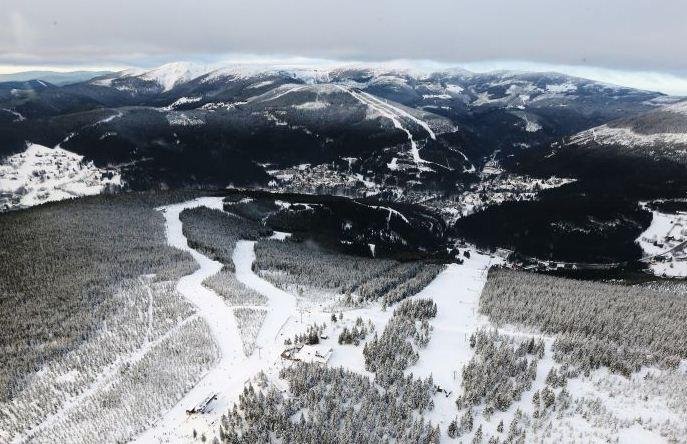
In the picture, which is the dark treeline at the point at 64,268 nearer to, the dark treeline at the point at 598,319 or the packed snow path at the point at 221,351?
the packed snow path at the point at 221,351

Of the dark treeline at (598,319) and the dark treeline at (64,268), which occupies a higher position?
the dark treeline at (598,319)

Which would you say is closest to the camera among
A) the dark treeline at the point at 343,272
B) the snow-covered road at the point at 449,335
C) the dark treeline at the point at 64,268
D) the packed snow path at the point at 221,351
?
the packed snow path at the point at 221,351

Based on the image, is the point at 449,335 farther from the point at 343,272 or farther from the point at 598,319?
the point at 343,272

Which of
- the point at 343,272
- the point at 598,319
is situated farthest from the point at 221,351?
the point at 598,319

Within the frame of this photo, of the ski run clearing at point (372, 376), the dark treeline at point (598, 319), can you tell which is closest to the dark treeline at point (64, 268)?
the ski run clearing at point (372, 376)

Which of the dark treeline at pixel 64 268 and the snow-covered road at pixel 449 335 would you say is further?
the dark treeline at pixel 64 268

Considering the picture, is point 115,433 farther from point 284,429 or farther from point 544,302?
point 544,302

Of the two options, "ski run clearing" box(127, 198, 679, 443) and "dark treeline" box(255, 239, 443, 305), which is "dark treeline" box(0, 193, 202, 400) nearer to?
"ski run clearing" box(127, 198, 679, 443)

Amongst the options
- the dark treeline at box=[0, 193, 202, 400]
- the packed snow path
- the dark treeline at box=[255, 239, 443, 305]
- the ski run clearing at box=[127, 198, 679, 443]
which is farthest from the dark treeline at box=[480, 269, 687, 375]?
the dark treeline at box=[0, 193, 202, 400]
